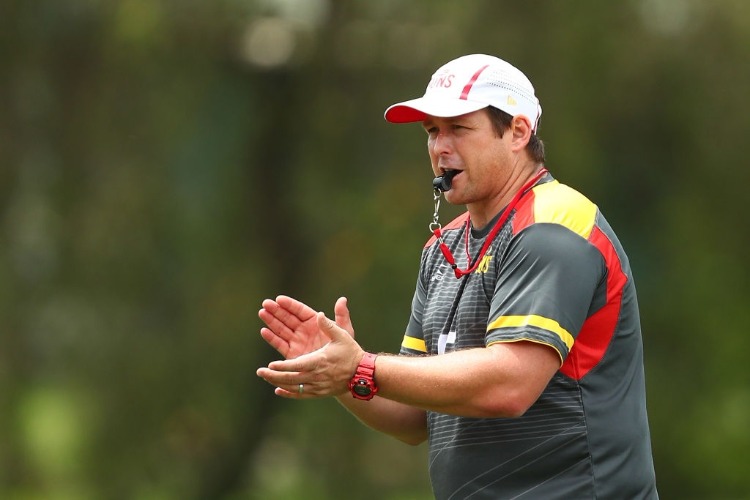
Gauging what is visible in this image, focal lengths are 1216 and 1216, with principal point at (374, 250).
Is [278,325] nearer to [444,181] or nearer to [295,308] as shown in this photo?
[295,308]

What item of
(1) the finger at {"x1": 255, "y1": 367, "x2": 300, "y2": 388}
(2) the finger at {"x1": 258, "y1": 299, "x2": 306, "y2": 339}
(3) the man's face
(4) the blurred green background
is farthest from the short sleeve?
(4) the blurred green background

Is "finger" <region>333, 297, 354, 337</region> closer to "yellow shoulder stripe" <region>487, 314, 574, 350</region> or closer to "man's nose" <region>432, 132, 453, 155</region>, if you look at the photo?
"man's nose" <region>432, 132, 453, 155</region>

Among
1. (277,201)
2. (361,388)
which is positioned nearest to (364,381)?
(361,388)

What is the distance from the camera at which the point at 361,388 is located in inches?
129

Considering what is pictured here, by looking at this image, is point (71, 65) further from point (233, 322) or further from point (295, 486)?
point (295, 486)

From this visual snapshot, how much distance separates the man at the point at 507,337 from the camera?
3.27 meters

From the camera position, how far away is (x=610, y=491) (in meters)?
3.40

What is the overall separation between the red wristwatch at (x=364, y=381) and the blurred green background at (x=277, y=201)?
5.86 metres

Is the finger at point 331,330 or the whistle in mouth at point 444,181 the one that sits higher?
the whistle in mouth at point 444,181

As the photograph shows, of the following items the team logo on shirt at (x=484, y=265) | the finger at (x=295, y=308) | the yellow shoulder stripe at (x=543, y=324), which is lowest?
the finger at (x=295, y=308)

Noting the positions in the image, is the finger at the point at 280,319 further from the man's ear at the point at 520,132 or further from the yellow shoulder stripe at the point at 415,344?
the man's ear at the point at 520,132

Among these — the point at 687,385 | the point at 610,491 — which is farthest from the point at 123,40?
the point at 610,491

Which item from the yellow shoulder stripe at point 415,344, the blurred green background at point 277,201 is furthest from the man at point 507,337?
the blurred green background at point 277,201

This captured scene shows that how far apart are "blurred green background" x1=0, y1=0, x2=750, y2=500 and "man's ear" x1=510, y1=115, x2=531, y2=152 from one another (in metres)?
5.41
